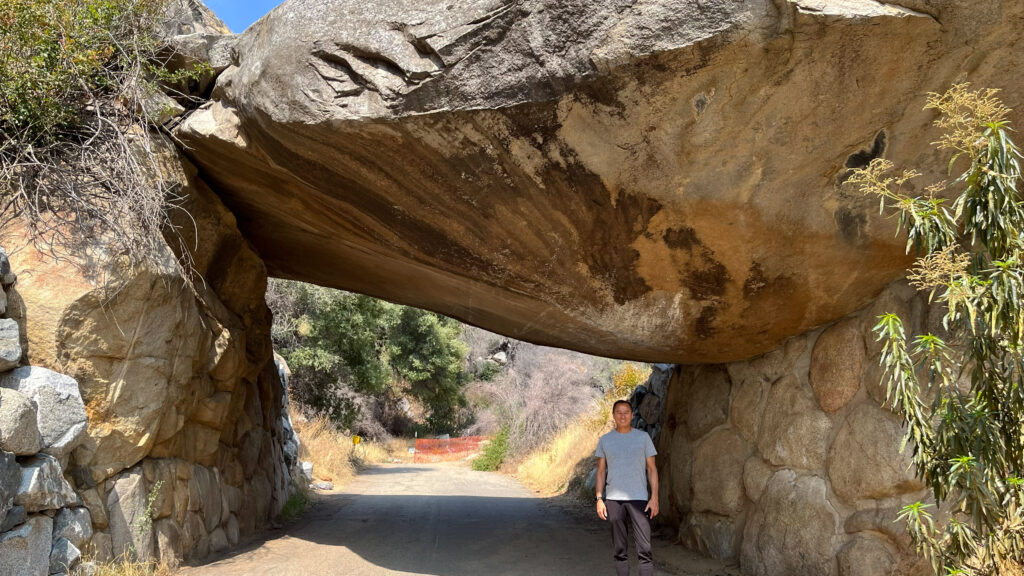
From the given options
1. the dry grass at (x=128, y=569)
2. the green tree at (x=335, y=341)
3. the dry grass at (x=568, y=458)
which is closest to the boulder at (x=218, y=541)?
the dry grass at (x=128, y=569)

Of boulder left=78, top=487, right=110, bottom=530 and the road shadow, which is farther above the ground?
boulder left=78, top=487, right=110, bottom=530

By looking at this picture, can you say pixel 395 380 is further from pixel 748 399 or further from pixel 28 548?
pixel 28 548

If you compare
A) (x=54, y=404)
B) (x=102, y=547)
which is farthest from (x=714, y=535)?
(x=54, y=404)

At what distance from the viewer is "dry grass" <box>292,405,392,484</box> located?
589 inches

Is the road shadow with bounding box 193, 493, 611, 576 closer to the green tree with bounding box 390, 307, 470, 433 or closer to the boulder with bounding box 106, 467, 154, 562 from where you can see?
the boulder with bounding box 106, 467, 154, 562

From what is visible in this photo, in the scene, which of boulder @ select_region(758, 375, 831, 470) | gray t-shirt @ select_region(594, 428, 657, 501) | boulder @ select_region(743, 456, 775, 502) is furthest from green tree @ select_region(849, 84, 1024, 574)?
boulder @ select_region(743, 456, 775, 502)

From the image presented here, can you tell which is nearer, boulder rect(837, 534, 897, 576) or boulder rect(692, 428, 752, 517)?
A: boulder rect(837, 534, 897, 576)

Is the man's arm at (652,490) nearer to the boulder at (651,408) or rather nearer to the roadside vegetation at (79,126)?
the roadside vegetation at (79,126)

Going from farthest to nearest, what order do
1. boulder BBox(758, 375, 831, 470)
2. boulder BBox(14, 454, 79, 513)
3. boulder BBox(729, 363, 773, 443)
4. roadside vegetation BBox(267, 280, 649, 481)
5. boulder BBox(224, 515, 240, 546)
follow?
roadside vegetation BBox(267, 280, 649, 481) < boulder BBox(224, 515, 240, 546) < boulder BBox(729, 363, 773, 443) < boulder BBox(758, 375, 831, 470) < boulder BBox(14, 454, 79, 513)

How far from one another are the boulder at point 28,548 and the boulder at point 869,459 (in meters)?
5.33

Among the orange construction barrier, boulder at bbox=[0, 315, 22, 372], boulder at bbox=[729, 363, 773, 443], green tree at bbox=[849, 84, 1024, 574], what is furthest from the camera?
the orange construction barrier

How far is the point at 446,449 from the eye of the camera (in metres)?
26.9

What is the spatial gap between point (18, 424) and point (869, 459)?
217 inches

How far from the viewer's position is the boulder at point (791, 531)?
210 inches
